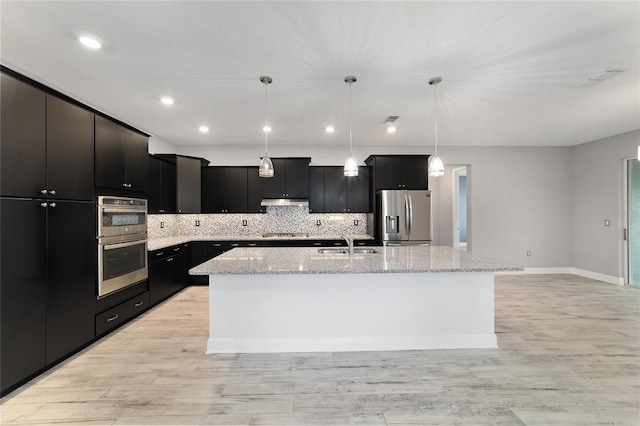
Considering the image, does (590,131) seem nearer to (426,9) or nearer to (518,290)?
(518,290)

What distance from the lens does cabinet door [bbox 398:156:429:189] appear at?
5445 millimetres

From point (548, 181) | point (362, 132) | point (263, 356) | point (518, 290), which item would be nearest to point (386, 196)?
point (362, 132)

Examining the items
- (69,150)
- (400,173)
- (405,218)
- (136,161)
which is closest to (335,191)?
(400,173)

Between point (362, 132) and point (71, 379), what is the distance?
15.3ft

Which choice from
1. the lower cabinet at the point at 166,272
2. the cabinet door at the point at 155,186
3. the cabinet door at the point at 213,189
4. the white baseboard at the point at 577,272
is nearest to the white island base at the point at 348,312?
the lower cabinet at the point at 166,272

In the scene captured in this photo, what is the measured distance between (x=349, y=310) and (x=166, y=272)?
3.14 meters

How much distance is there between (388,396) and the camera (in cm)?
214

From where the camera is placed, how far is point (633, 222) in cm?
525

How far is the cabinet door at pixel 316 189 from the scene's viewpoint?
580 centimetres

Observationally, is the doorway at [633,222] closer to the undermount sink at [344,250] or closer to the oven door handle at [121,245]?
the undermount sink at [344,250]

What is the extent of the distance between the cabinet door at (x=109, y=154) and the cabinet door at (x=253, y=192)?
8.07ft

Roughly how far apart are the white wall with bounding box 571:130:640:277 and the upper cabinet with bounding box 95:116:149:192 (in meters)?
7.65

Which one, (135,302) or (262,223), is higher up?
(262,223)

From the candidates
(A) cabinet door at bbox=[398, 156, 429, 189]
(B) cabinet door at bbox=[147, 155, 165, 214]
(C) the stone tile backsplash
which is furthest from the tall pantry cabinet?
(A) cabinet door at bbox=[398, 156, 429, 189]
